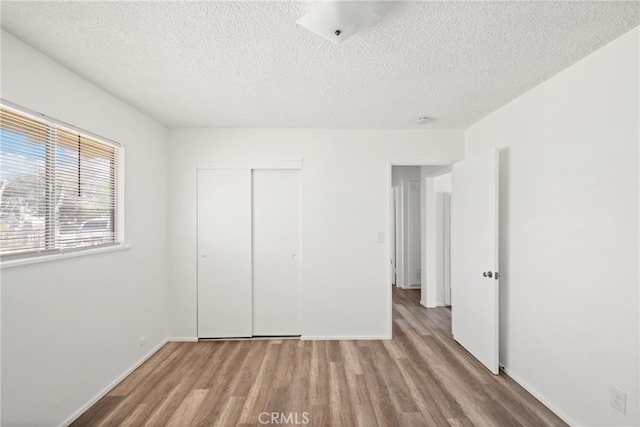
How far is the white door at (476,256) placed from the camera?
2350 millimetres

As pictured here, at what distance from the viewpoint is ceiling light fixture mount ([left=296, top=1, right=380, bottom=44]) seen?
1.21 m

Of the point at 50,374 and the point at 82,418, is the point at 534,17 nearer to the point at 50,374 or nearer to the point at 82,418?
the point at 50,374

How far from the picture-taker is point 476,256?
102 inches

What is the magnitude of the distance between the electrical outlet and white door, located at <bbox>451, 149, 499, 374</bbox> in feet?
2.62

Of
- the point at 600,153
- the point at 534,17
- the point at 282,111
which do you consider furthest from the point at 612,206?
the point at 282,111

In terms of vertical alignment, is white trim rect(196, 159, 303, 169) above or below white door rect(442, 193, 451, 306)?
above

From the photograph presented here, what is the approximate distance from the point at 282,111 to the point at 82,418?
9.11 feet

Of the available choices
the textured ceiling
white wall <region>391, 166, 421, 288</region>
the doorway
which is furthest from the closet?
white wall <region>391, 166, 421, 288</region>

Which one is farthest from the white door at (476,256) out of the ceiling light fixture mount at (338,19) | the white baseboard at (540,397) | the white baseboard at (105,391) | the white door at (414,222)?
the white baseboard at (105,391)

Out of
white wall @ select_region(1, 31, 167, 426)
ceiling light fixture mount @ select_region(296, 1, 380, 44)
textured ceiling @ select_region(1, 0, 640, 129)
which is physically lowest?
white wall @ select_region(1, 31, 167, 426)

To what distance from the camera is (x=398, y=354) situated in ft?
8.88

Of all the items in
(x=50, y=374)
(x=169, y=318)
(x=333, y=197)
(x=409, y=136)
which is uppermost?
(x=409, y=136)

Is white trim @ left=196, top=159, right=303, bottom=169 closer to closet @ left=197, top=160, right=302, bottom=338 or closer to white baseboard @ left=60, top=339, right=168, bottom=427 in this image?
closet @ left=197, top=160, right=302, bottom=338

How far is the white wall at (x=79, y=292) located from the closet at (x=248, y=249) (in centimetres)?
48
